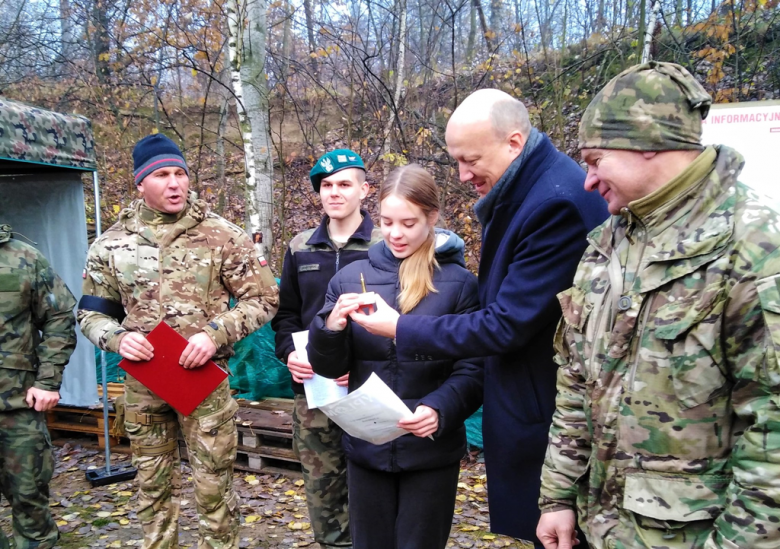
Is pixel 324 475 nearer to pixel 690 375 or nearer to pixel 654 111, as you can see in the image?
pixel 690 375

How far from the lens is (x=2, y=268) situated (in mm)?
Result: 3209

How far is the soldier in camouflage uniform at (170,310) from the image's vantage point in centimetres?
301

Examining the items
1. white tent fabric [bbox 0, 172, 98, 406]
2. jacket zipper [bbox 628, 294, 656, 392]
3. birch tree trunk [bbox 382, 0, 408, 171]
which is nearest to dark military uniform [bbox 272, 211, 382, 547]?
jacket zipper [bbox 628, 294, 656, 392]

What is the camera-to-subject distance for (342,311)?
6.63 feet

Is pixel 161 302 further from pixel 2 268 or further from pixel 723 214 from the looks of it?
pixel 723 214

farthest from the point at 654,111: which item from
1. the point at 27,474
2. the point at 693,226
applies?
the point at 27,474

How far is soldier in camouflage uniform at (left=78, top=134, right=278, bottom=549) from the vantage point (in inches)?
119

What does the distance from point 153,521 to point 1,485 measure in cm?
100

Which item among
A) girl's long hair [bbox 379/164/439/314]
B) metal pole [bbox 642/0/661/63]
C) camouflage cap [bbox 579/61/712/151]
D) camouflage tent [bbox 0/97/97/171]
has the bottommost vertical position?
girl's long hair [bbox 379/164/439/314]

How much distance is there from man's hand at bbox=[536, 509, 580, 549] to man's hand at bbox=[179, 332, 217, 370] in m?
1.87

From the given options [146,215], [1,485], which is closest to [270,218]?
[146,215]

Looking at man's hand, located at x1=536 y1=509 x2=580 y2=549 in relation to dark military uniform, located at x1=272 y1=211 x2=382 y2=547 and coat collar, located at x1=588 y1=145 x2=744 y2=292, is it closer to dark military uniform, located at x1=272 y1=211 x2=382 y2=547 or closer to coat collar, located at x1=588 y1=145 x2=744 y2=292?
coat collar, located at x1=588 y1=145 x2=744 y2=292

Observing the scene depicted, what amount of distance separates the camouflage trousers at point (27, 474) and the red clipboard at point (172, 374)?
2.93 feet

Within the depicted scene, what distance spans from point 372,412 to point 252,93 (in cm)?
476
